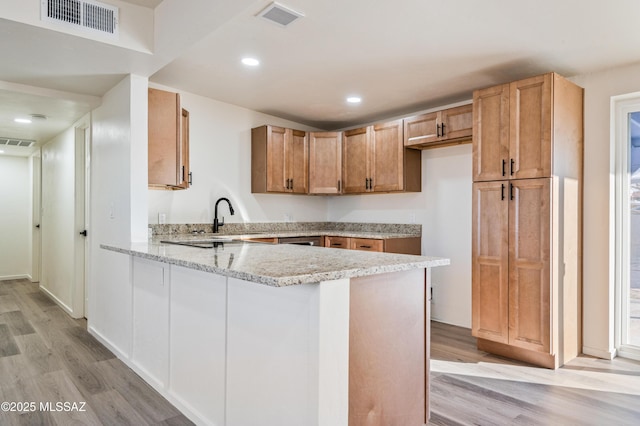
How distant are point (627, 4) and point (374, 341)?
7.74 feet

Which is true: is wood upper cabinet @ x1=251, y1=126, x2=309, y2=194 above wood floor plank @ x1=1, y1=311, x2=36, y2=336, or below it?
above

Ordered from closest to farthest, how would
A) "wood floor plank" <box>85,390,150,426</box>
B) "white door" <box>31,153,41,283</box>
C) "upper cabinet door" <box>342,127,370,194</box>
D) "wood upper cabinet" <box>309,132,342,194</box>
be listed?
1. "wood floor plank" <box>85,390,150,426</box>
2. "upper cabinet door" <box>342,127,370,194</box>
3. "wood upper cabinet" <box>309,132,342,194</box>
4. "white door" <box>31,153,41,283</box>

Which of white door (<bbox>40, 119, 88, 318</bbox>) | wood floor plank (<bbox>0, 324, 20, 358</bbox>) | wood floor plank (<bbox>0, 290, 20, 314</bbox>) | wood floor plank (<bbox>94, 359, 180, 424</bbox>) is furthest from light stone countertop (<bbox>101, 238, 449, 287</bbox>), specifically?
wood floor plank (<bbox>0, 290, 20, 314</bbox>)

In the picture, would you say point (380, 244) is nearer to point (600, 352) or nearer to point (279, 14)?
point (600, 352)

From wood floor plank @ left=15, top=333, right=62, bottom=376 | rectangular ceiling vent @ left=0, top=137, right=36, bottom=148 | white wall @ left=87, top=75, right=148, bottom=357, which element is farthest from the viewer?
rectangular ceiling vent @ left=0, top=137, right=36, bottom=148

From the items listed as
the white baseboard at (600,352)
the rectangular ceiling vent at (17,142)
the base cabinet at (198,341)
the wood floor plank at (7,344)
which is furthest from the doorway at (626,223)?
the rectangular ceiling vent at (17,142)

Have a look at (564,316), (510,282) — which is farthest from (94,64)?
(564,316)

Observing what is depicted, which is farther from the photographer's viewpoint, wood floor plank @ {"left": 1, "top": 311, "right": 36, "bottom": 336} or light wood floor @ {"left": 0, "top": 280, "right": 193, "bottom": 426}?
wood floor plank @ {"left": 1, "top": 311, "right": 36, "bottom": 336}

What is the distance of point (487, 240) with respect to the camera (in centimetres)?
330

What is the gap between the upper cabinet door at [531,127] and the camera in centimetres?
296

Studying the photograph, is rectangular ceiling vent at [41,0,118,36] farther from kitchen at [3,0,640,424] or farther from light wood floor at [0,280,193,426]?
light wood floor at [0,280,193,426]

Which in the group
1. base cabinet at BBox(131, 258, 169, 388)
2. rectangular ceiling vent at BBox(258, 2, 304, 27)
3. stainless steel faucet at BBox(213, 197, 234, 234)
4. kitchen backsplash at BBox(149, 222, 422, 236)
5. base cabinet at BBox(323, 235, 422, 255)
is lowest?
base cabinet at BBox(131, 258, 169, 388)

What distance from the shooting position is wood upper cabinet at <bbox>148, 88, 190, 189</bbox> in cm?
333

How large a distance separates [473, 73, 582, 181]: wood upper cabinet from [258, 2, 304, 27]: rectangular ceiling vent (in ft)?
5.73
